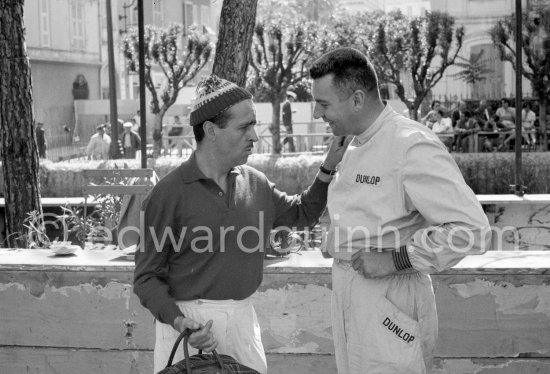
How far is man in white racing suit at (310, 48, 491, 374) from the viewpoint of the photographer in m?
2.93

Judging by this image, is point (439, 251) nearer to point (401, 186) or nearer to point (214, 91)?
point (401, 186)

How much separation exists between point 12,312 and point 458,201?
9.53 ft

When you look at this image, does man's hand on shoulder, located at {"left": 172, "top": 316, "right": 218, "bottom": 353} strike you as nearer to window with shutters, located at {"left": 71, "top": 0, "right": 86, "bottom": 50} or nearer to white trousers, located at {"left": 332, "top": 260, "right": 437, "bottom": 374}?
white trousers, located at {"left": 332, "top": 260, "right": 437, "bottom": 374}

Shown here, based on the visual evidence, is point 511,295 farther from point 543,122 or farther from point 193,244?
point 543,122

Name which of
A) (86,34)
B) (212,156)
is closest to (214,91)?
(212,156)

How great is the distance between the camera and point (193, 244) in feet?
10.5

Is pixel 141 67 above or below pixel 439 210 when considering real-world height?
above

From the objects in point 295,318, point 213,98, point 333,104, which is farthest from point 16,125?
point 333,104

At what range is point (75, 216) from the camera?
7680 mm

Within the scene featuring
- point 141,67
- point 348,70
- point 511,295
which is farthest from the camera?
point 141,67

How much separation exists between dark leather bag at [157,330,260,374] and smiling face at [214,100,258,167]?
68 centimetres

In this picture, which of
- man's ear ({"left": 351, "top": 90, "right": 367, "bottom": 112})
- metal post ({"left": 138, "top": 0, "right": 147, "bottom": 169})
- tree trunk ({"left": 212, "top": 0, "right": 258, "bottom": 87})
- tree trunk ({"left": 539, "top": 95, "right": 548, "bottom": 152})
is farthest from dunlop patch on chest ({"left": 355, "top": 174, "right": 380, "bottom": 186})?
tree trunk ({"left": 539, "top": 95, "right": 548, "bottom": 152})

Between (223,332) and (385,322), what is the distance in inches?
23.5

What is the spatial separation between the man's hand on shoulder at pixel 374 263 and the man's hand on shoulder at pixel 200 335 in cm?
56
